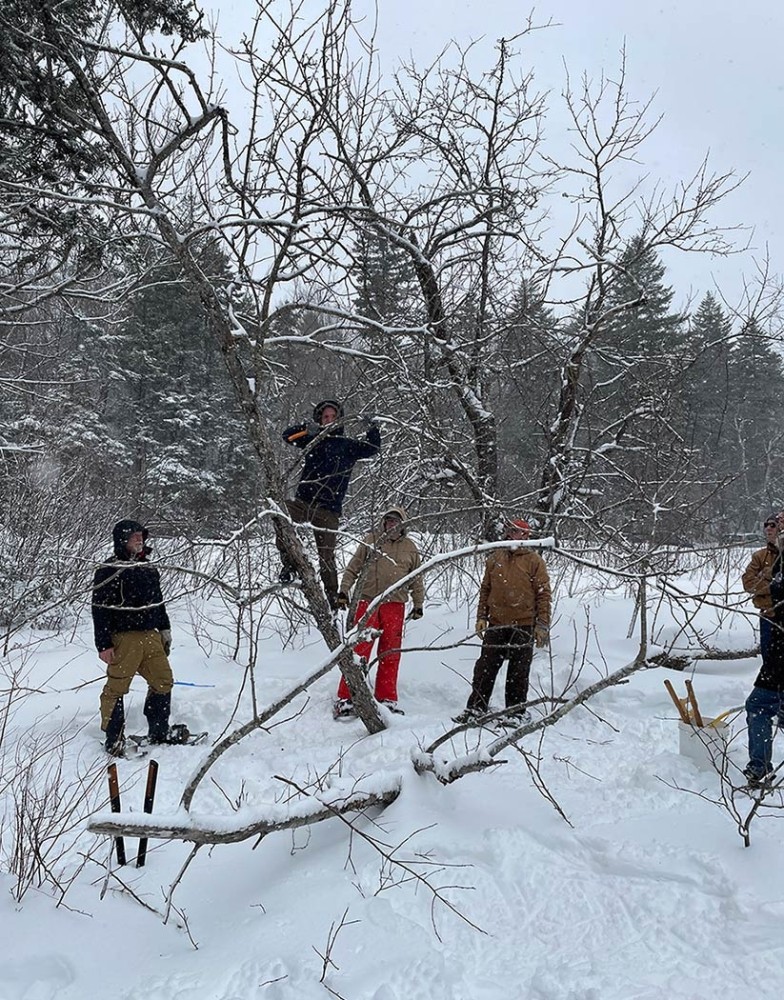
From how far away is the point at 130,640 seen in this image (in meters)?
5.34

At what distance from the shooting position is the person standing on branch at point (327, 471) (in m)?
5.68

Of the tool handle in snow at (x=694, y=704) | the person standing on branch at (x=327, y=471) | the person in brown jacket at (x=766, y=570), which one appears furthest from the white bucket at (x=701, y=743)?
the person standing on branch at (x=327, y=471)

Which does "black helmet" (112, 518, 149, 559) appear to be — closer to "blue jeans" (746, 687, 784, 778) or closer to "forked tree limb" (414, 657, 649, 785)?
"forked tree limb" (414, 657, 649, 785)

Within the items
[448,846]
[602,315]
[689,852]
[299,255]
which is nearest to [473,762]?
[448,846]

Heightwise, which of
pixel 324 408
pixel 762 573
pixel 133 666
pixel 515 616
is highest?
pixel 324 408

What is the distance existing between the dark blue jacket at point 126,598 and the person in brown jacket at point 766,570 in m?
4.36

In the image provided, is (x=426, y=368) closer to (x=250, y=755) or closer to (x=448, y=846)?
(x=250, y=755)

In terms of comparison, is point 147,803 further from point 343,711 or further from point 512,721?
point 512,721

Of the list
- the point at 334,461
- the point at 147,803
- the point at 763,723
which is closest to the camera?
the point at 147,803

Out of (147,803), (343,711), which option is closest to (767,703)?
(343,711)

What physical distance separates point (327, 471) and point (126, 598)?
2.05 m

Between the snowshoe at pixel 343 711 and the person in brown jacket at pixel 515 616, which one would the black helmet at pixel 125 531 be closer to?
the snowshoe at pixel 343 711

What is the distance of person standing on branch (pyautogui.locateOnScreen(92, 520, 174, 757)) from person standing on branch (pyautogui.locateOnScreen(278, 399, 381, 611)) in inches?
43.7

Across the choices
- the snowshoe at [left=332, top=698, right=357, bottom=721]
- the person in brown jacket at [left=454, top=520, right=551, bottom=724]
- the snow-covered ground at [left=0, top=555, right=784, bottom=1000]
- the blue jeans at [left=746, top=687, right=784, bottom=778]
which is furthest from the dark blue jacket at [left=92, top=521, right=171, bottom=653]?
the blue jeans at [left=746, top=687, right=784, bottom=778]
